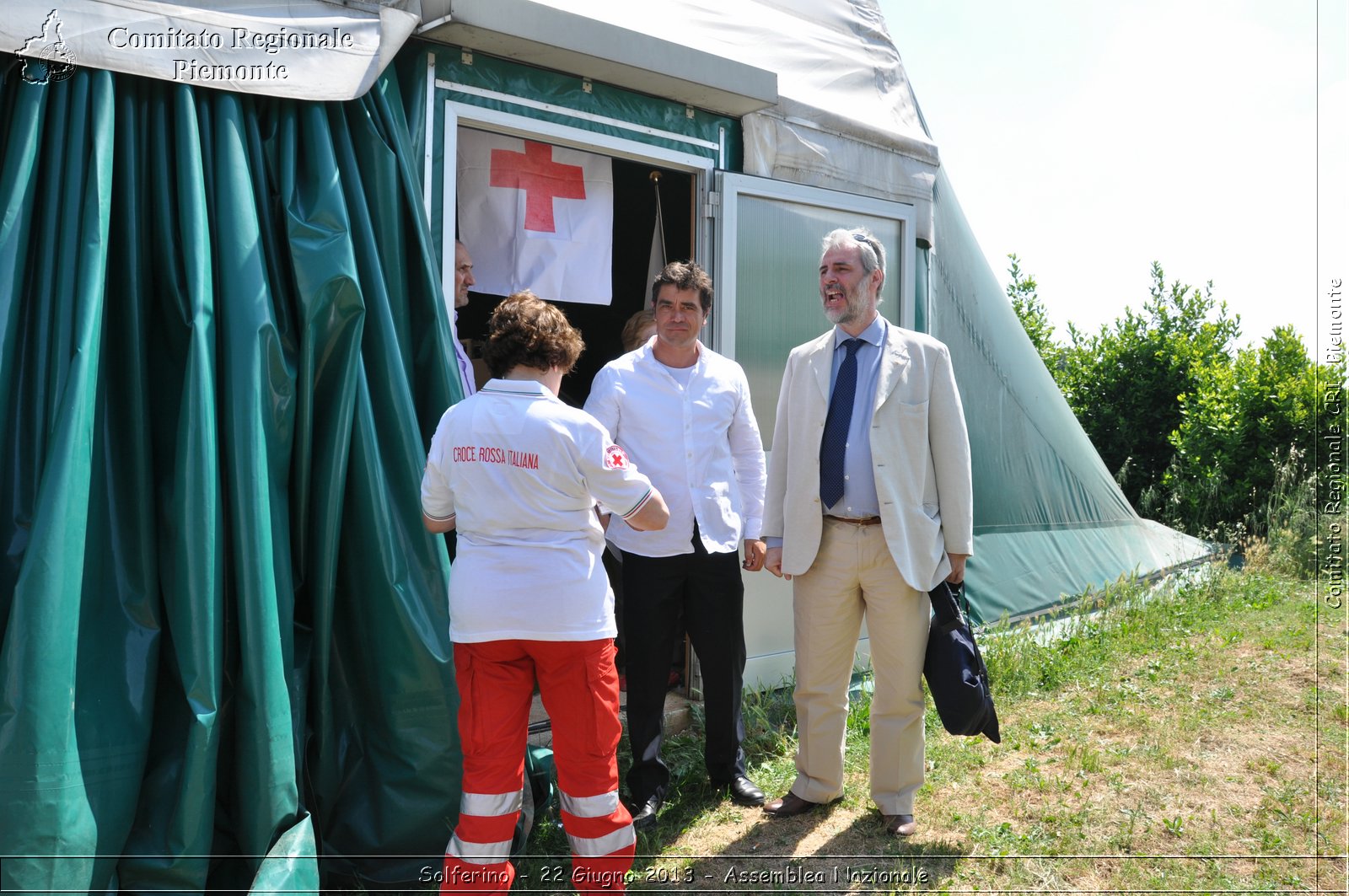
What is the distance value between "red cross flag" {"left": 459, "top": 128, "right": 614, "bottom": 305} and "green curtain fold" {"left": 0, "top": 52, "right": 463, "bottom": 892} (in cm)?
85

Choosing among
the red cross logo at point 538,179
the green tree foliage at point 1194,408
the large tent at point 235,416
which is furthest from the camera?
the green tree foliage at point 1194,408

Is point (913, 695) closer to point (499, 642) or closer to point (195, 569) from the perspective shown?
point (499, 642)

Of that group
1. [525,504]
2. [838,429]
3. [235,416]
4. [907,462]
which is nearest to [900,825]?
[907,462]

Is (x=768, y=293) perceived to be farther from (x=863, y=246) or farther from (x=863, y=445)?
(x=863, y=445)

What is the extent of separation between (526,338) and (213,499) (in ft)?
3.21

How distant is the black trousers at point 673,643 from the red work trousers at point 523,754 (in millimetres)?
781

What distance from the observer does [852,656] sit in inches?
137

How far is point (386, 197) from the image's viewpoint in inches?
128

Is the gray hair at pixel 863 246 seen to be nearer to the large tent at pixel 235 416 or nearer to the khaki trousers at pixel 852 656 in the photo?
the khaki trousers at pixel 852 656

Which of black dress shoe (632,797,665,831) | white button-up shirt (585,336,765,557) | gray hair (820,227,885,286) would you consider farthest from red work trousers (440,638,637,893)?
gray hair (820,227,885,286)

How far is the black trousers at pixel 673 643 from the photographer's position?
3.42 m

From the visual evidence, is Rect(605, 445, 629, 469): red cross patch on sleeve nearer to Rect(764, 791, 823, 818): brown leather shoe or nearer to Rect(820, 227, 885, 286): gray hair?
Rect(820, 227, 885, 286): gray hair

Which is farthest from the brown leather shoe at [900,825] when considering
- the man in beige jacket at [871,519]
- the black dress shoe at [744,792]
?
the black dress shoe at [744,792]

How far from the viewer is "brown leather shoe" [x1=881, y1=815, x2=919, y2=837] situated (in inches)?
131
